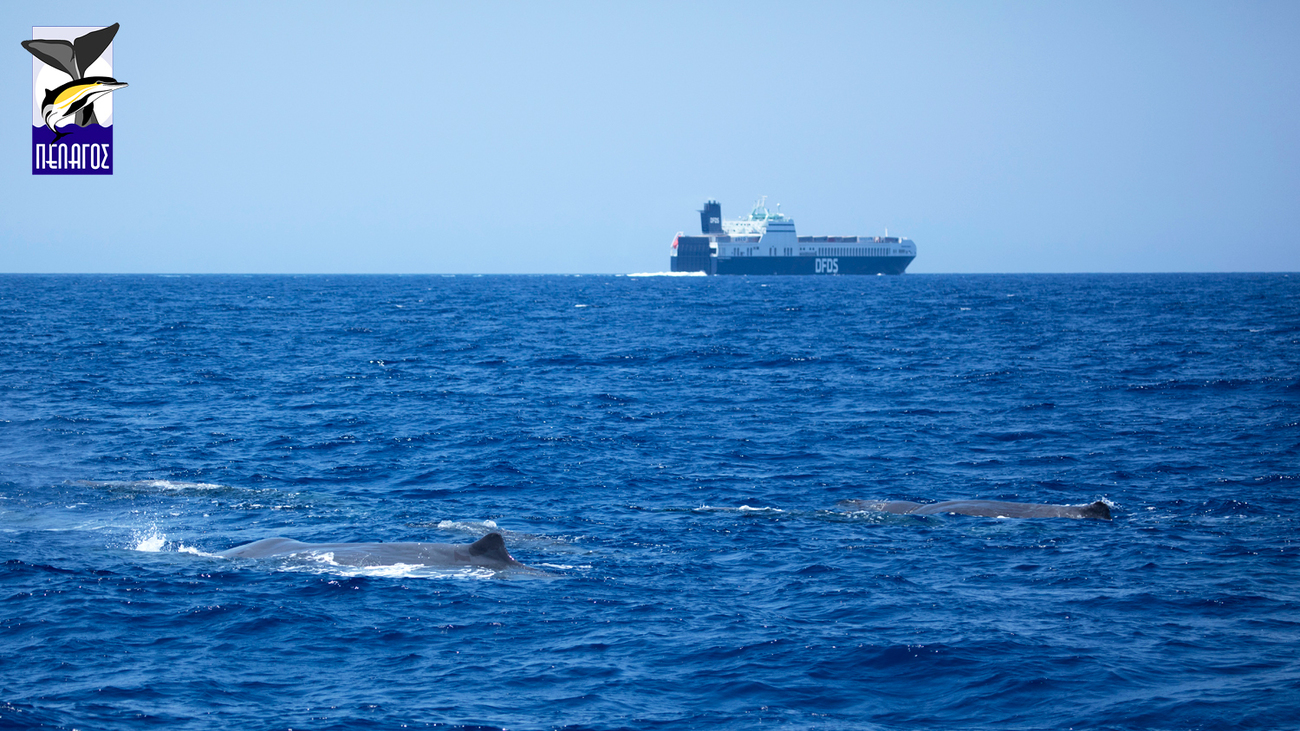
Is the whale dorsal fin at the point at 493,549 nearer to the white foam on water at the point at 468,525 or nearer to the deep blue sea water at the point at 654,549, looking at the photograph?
the deep blue sea water at the point at 654,549

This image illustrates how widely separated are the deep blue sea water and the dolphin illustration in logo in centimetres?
834

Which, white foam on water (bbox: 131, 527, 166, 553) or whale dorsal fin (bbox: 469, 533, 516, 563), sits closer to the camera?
whale dorsal fin (bbox: 469, 533, 516, 563)

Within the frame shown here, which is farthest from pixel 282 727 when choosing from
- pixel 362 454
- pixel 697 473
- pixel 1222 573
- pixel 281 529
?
pixel 362 454

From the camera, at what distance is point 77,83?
1176 inches

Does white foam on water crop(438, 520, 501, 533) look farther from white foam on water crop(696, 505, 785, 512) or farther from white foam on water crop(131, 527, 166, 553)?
white foam on water crop(131, 527, 166, 553)

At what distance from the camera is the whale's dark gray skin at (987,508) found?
64.7 ft

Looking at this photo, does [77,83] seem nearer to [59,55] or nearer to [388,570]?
[59,55]

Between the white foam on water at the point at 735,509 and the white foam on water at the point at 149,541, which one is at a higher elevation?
the white foam on water at the point at 735,509

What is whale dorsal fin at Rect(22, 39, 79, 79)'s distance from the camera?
2857cm

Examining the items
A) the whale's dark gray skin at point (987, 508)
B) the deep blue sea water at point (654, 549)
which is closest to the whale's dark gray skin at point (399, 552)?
the deep blue sea water at point (654, 549)

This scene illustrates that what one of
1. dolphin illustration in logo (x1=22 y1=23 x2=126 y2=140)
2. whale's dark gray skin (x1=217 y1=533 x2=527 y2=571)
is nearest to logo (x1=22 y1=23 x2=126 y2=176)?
dolphin illustration in logo (x1=22 y1=23 x2=126 y2=140)

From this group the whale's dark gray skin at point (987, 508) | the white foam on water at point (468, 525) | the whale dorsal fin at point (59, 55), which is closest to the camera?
the white foam on water at point (468, 525)

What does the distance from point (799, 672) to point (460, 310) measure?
275 ft

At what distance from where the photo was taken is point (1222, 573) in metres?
15.7
